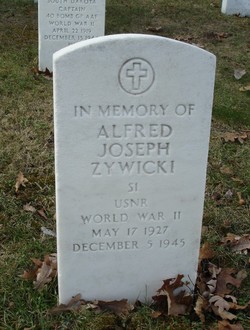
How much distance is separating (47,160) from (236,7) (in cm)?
586

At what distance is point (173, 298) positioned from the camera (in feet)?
9.21

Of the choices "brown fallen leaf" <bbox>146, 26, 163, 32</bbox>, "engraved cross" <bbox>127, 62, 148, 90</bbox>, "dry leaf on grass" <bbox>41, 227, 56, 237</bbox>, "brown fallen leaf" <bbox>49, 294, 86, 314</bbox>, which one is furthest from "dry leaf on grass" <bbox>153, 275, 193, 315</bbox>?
"brown fallen leaf" <bbox>146, 26, 163, 32</bbox>

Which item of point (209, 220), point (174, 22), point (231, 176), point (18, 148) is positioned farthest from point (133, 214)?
point (174, 22)

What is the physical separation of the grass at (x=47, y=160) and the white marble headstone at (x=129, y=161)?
0.22 meters

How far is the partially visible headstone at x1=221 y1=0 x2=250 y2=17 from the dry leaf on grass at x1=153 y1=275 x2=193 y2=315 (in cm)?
705

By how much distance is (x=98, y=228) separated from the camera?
270 centimetres

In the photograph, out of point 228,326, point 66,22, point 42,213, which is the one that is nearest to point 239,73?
point 66,22

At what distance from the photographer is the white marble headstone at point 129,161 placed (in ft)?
7.80

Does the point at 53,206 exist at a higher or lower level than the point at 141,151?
lower

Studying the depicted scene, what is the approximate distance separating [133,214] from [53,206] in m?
1.20

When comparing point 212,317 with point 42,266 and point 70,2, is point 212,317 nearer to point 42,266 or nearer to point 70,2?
point 42,266

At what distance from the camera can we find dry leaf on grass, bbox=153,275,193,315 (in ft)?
9.19

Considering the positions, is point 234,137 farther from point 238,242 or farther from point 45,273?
point 45,273

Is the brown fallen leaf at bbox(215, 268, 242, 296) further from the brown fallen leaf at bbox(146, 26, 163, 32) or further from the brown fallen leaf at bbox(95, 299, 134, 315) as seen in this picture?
the brown fallen leaf at bbox(146, 26, 163, 32)
